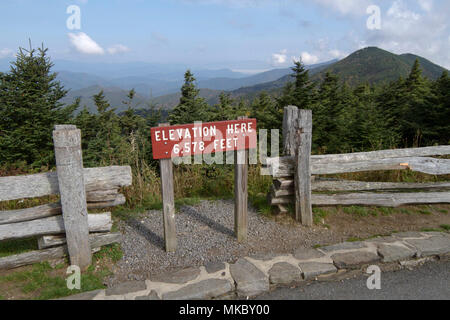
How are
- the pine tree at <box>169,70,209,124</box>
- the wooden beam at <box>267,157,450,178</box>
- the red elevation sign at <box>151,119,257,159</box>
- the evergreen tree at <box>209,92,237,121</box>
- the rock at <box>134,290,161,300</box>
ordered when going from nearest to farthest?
the rock at <box>134,290,161,300</box> → the red elevation sign at <box>151,119,257,159</box> → the wooden beam at <box>267,157,450,178</box> → the pine tree at <box>169,70,209,124</box> → the evergreen tree at <box>209,92,237,121</box>

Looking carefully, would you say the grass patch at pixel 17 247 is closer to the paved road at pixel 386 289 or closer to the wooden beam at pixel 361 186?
the paved road at pixel 386 289

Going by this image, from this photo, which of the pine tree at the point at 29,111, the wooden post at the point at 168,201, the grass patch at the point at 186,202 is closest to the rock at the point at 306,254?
the wooden post at the point at 168,201

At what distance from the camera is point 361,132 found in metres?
10.2

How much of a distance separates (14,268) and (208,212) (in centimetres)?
265

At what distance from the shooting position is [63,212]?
3131 mm

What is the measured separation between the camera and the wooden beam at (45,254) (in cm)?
316

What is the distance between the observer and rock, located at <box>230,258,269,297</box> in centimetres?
290

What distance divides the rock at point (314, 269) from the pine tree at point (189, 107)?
35.3ft

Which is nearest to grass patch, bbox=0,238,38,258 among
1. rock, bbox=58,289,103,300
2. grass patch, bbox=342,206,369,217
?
rock, bbox=58,289,103,300

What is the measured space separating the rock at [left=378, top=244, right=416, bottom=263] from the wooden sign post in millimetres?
1704

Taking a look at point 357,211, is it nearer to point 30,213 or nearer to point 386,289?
point 386,289

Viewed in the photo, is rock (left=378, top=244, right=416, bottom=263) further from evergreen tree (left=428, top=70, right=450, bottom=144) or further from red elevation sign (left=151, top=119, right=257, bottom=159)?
evergreen tree (left=428, top=70, right=450, bottom=144)
